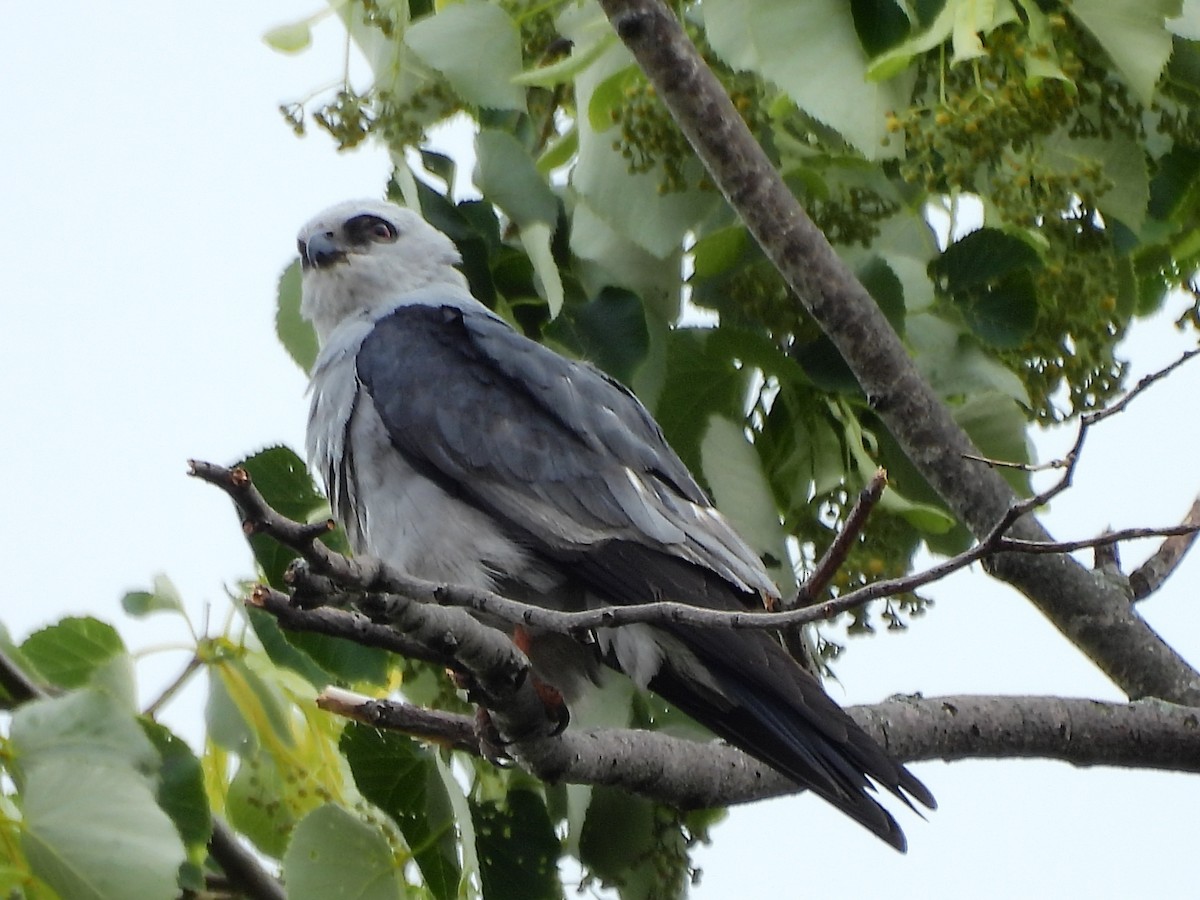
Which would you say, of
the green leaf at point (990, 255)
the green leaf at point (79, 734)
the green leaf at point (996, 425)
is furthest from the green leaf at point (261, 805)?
the green leaf at point (990, 255)

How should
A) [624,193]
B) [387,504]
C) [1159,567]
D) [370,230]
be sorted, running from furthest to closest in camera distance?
[370,230] → [387,504] → [1159,567] → [624,193]

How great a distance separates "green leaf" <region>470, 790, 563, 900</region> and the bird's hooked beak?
61.3 inches

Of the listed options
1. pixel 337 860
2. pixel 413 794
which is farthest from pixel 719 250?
pixel 337 860

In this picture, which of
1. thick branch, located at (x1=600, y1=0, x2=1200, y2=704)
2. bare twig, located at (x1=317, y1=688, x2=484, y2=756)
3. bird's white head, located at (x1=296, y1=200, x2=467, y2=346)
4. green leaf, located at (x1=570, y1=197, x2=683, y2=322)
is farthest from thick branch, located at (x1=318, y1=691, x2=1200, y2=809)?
bird's white head, located at (x1=296, y1=200, x2=467, y2=346)

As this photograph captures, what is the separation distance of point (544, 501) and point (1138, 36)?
1292 mm

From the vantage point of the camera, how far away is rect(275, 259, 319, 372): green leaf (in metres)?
2.96

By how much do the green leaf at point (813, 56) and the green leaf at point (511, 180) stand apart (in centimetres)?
41

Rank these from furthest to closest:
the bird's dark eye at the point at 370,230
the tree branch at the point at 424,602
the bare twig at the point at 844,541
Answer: the bird's dark eye at the point at 370,230 < the bare twig at the point at 844,541 < the tree branch at the point at 424,602

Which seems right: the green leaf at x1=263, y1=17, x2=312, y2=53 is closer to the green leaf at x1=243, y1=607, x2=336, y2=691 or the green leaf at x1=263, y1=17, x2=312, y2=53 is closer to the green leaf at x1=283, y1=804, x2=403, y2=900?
the green leaf at x1=243, y1=607, x2=336, y2=691

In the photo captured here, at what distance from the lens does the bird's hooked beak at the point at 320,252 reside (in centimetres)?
359

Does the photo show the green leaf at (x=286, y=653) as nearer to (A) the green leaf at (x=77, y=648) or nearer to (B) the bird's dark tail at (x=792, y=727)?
(A) the green leaf at (x=77, y=648)

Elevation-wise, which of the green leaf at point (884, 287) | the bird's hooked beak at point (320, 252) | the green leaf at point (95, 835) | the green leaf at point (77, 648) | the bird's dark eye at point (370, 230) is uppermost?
the bird's dark eye at point (370, 230)

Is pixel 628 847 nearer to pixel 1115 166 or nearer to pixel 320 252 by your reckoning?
pixel 1115 166

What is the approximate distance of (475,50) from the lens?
2.52 m
